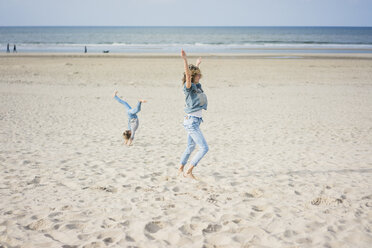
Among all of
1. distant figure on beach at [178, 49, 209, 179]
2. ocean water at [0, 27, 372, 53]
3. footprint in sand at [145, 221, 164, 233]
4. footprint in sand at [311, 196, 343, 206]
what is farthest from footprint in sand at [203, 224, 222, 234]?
ocean water at [0, 27, 372, 53]

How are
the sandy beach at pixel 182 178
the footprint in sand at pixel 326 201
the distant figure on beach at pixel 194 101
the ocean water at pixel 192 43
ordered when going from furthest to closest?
the ocean water at pixel 192 43
the distant figure on beach at pixel 194 101
the footprint in sand at pixel 326 201
the sandy beach at pixel 182 178

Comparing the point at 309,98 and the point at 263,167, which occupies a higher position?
the point at 309,98

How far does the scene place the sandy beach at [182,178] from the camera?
346 cm

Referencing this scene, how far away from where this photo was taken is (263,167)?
5.74 metres

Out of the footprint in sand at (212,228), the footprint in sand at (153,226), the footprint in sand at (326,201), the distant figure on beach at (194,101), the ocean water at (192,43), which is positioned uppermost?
the ocean water at (192,43)

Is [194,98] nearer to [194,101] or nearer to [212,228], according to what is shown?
[194,101]

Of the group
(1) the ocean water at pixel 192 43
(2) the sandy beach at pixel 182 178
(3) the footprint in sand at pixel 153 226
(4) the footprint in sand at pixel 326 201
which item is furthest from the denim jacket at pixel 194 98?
(1) the ocean water at pixel 192 43

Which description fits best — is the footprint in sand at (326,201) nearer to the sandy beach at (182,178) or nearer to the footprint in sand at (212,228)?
the sandy beach at (182,178)

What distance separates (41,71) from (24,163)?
18.7 metres

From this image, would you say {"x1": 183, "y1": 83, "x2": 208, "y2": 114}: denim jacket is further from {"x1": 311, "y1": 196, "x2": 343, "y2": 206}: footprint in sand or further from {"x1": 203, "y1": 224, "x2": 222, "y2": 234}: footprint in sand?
{"x1": 311, "y1": 196, "x2": 343, "y2": 206}: footprint in sand

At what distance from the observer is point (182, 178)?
5.13m

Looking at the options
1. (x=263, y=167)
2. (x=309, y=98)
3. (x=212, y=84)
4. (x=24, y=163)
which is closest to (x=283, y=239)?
(x=263, y=167)

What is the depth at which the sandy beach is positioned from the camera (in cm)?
346

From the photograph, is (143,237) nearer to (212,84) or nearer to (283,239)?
(283,239)
